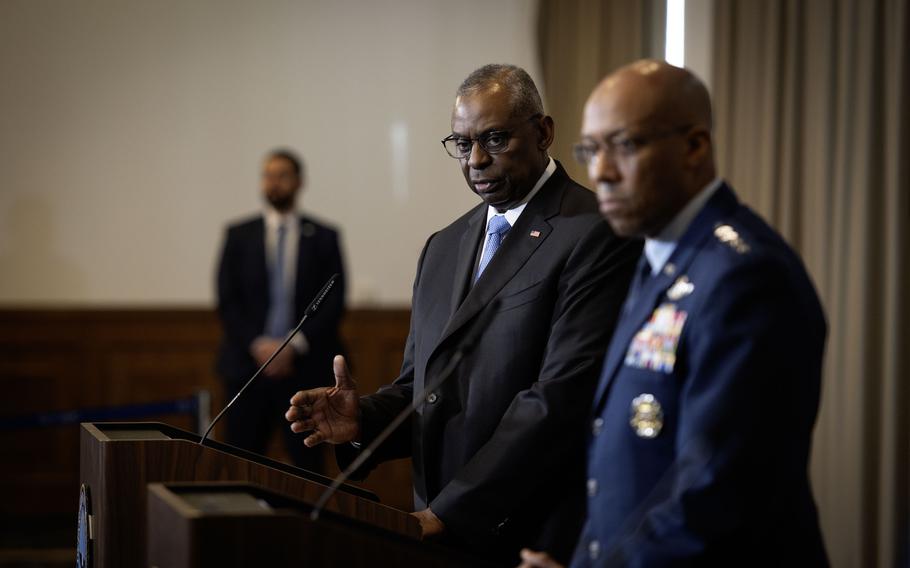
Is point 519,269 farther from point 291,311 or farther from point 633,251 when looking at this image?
point 291,311

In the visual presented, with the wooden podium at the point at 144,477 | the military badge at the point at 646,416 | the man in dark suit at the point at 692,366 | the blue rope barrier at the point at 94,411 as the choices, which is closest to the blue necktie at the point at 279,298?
the blue rope barrier at the point at 94,411

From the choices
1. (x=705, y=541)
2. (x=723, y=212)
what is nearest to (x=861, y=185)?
(x=723, y=212)

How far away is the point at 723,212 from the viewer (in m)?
1.85

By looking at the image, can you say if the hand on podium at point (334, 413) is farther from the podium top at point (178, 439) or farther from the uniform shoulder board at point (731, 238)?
the uniform shoulder board at point (731, 238)

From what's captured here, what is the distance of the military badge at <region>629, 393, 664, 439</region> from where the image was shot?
1.79 metres

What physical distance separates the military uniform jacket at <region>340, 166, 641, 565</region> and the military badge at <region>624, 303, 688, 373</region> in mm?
536

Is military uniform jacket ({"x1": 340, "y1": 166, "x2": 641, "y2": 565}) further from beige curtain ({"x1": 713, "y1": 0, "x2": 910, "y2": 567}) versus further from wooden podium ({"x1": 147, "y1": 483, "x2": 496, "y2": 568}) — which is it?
beige curtain ({"x1": 713, "y1": 0, "x2": 910, "y2": 567})

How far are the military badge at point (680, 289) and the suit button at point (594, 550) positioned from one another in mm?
409

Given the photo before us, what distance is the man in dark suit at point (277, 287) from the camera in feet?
20.1

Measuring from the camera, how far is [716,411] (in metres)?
1.68

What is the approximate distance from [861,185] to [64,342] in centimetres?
491

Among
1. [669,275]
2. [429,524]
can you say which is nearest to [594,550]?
[669,275]

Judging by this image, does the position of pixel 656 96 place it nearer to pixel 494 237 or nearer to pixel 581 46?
pixel 494 237

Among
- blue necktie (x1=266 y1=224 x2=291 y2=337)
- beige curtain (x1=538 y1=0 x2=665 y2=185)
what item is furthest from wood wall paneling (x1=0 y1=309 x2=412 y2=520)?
beige curtain (x1=538 y1=0 x2=665 y2=185)
